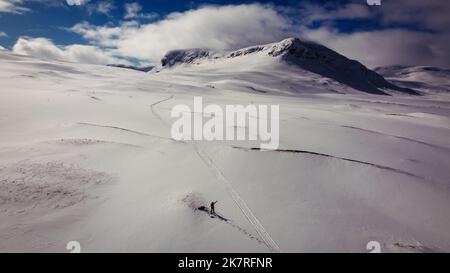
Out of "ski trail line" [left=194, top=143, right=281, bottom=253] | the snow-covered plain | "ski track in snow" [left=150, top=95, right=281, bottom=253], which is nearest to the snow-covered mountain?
the snow-covered plain

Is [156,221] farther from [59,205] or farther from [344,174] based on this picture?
[344,174]

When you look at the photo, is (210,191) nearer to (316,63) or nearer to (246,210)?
(246,210)

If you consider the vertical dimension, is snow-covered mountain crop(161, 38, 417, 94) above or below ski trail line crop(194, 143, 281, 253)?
above

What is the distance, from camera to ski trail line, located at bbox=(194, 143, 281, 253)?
6574mm

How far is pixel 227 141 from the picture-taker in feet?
41.5

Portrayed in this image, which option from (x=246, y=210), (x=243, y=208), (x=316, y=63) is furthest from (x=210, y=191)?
(x=316, y=63)

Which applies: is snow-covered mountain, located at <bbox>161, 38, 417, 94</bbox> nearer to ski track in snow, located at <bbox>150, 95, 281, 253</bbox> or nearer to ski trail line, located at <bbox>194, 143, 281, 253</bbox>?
ski track in snow, located at <bbox>150, 95, 281, 253</bbox>

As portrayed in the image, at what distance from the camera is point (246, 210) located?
7.73m

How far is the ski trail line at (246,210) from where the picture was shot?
6.57m

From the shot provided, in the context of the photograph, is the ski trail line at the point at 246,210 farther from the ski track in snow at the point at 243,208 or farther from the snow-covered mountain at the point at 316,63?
the snow-covered mountain at the point at 316,63

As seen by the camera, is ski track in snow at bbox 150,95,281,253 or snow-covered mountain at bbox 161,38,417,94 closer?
ski track in snow at bbox 150,95,281,253

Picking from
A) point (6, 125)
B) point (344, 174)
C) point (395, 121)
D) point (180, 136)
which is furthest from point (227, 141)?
point (395, 121)

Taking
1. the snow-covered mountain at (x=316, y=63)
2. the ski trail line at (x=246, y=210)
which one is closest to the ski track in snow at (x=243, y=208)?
the ski trail line at (x=246, y=210)

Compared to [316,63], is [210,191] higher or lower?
lower
